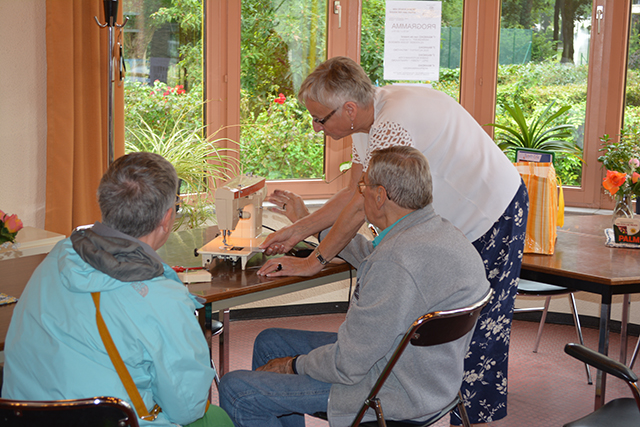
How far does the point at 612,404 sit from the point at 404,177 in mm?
964

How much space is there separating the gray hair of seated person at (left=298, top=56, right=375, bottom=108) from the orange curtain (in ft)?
5.45

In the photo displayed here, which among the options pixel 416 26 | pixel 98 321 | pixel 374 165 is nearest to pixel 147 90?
pixel 416 26

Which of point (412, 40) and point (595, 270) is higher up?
point (412, 40)

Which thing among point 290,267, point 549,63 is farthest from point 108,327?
point 549,63

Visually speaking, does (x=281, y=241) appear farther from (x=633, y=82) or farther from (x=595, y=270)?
(x=633, y=82)

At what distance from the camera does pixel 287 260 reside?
2.16 metres

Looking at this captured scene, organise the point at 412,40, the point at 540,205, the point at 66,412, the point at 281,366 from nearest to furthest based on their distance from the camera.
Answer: the point at 66,412, the point at 281,366, the point at 540,205, the point at 412,40

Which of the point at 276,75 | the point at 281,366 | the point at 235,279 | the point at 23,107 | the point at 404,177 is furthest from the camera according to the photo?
the point at 276,75

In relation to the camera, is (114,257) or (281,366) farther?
(281,366)

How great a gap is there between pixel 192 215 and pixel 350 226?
5.64 feet

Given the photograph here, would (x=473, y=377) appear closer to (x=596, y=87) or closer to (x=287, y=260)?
(x=287, y=260)

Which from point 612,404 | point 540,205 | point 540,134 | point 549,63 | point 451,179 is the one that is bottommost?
point 612,404

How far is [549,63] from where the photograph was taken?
14.3ft

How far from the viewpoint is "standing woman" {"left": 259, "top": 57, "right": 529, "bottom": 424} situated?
6.72 feet
